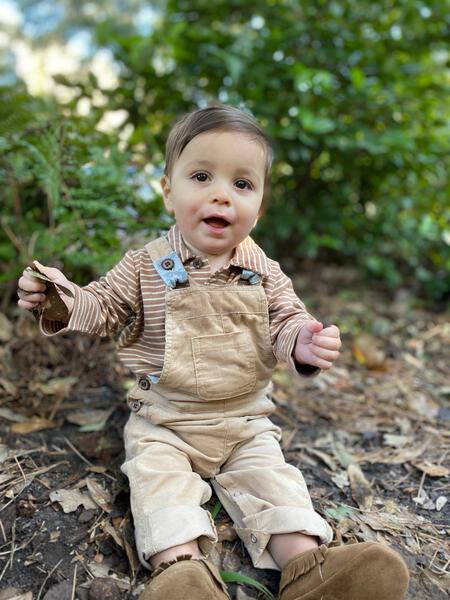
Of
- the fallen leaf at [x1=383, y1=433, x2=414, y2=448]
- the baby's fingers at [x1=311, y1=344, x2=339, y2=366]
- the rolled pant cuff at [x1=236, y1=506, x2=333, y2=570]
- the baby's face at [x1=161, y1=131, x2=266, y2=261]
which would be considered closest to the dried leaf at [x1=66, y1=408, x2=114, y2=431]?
the rolled pant cuff at [x1=236, y1=506, x2=333, y2=570]

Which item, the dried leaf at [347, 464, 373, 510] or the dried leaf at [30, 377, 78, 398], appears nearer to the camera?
the dried leaf at [347, 464, 373, 510]

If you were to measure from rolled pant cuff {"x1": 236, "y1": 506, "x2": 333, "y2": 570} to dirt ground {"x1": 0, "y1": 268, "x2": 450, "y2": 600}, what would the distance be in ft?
0.15

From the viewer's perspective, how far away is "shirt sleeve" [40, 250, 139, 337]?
1.71m

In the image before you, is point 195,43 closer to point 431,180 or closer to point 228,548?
point 431,180

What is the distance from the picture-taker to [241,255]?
1.88 m

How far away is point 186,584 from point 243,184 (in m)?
1.20

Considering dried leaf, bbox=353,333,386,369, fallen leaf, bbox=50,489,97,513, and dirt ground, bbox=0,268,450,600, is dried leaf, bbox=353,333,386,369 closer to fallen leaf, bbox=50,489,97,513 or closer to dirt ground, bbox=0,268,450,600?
dirt ground, bbox=0,268,450,600

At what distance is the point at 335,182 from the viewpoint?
414cm

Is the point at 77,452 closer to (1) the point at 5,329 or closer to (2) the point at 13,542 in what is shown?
(2) the point at 13,542

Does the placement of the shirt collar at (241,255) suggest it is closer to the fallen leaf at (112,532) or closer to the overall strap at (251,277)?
the overall strap at (251,277)

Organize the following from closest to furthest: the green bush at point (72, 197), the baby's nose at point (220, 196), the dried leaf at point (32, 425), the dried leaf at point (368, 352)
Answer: the baby's nose at point (220, 196), the dried leaf at point (32, 425), the green bush at point (72, 197), the dried leaf at point (368, 352)

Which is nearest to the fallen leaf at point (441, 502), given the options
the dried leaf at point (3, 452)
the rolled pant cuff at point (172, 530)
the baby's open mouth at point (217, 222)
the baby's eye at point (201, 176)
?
the rolled pant cuff at point (172, 530)

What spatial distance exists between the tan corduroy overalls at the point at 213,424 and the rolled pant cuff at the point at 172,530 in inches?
0.5

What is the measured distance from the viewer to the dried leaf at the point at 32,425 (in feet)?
7.17
